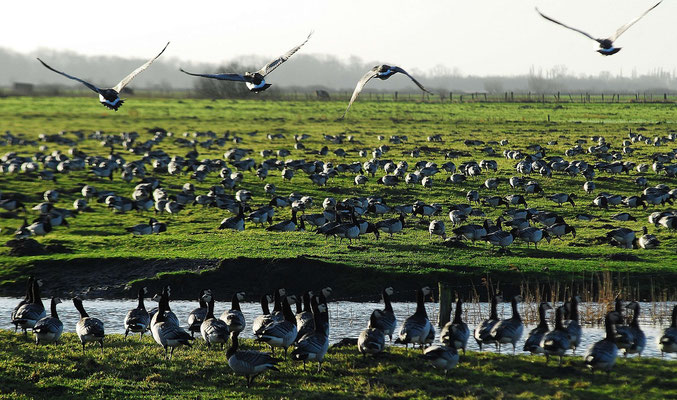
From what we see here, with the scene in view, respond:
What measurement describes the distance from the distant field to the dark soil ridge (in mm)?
576

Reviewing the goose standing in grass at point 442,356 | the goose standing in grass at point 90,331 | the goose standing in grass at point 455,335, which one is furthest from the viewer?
the goose standing in grass at point 90,331

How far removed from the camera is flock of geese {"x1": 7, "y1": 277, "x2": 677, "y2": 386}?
17.6 meters

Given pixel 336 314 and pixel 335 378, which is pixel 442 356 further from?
pixel 336 314

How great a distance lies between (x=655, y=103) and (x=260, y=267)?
112 m

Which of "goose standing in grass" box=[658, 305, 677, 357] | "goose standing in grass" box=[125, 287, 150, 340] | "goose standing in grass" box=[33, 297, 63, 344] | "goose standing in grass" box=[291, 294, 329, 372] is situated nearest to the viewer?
"goose standing in grass" box=[291, 294, 329, 372]

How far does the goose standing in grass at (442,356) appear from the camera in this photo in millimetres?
17422

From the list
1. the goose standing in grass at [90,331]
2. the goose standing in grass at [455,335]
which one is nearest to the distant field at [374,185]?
the goose standing in grass at [455,335]

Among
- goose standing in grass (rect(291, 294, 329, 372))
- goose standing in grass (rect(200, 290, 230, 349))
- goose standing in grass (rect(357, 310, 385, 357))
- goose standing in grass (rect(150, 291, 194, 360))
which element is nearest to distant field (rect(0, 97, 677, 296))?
goose standing in grass (rect(200, 290, 230, 349))

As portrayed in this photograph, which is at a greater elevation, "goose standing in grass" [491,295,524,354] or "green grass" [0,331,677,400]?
"goose standing in grass" [491,295,524,354]

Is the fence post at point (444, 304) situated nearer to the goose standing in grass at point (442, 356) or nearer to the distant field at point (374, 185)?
the goose standing in grass at point (442, 356)

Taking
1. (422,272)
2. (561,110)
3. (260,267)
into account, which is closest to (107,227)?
(260,267)

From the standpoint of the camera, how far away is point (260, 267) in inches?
1265

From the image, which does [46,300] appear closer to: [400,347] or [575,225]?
[400,347]

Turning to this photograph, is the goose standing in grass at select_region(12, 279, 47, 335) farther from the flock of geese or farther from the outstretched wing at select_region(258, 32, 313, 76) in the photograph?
the outstretched wing at select_region(258, 32, 313, 76)
